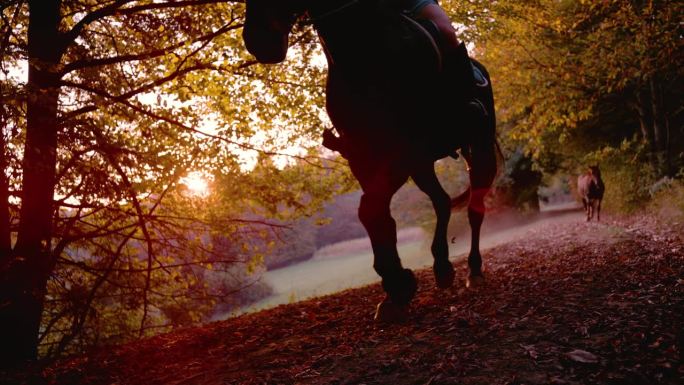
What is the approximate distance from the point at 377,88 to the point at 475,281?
10.2 feet

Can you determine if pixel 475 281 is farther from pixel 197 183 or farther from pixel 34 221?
pixel 34 221

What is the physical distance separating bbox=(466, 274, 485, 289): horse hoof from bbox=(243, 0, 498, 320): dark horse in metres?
1.72

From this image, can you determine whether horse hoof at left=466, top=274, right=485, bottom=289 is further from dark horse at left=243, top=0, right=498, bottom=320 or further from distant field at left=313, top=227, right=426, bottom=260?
distant field at left=313, top=227, right=426, bottom=260

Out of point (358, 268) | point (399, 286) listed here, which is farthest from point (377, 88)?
point (358, 268)

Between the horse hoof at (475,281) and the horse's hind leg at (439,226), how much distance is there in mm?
686

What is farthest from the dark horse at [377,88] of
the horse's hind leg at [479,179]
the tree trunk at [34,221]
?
the tree trunk at [34,221]

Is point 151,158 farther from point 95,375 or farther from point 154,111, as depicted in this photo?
point 95,375

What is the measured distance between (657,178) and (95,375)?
707 inches

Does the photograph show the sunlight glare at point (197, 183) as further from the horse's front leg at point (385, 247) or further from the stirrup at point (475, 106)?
the stirrup at point (475, 106)

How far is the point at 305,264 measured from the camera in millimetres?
42156

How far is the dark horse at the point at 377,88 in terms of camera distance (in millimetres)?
3506

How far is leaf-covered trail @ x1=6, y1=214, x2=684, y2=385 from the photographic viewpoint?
8.48 feet

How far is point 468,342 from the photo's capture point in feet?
10.4

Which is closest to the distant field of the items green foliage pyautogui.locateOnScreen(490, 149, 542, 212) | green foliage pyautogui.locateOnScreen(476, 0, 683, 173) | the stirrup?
green foliage pyautogui.locateOnScreen(490, 149, 542, 212)
